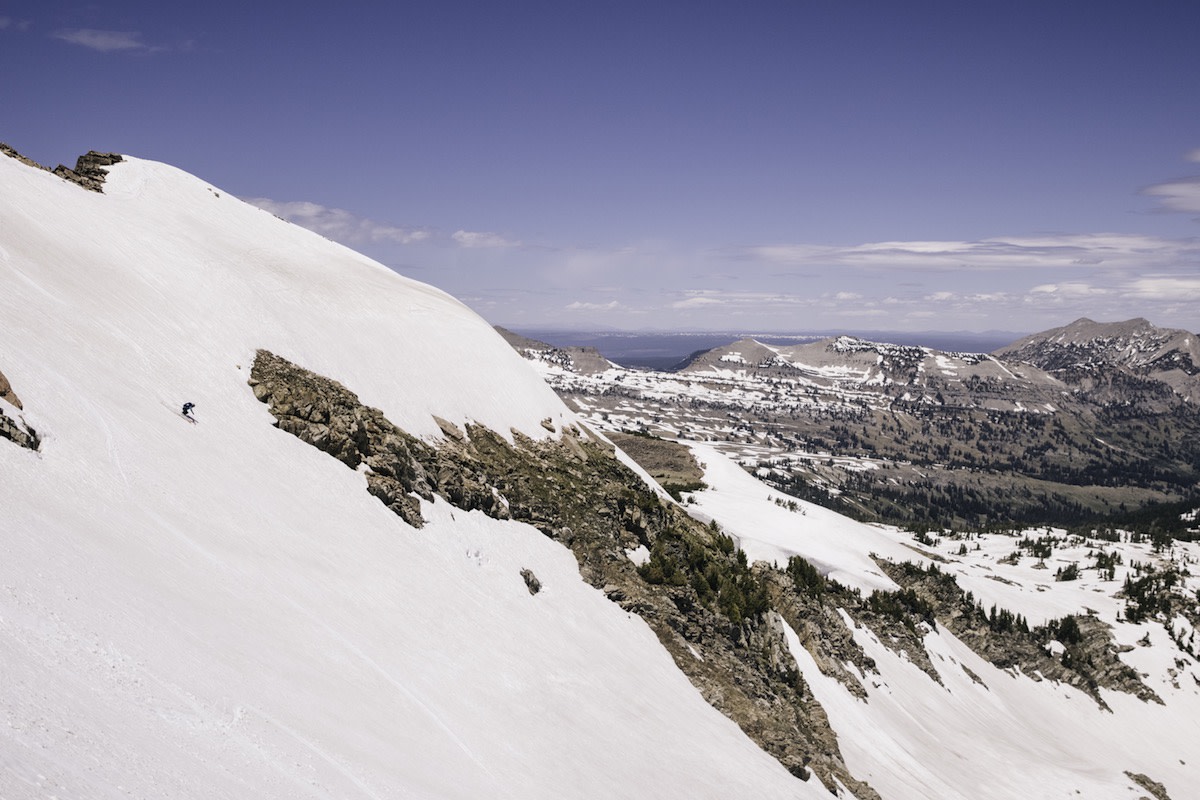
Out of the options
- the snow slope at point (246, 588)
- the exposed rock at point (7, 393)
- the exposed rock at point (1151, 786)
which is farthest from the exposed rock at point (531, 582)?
the exposed rock at point (1151, 786)

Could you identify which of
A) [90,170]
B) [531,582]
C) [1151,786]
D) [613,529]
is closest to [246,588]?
[531,582]

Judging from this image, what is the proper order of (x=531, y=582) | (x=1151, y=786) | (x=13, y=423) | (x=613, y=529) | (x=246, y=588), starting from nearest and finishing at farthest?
(x=13, y=423), (x=246, y=588), (x=531, y=582), (x=613, y=529), (x=1151, y=786)

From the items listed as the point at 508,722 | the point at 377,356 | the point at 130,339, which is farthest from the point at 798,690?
the point at 130,339

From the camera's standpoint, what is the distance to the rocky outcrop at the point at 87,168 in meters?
28.0

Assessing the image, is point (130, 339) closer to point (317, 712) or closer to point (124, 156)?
point (317, 712)

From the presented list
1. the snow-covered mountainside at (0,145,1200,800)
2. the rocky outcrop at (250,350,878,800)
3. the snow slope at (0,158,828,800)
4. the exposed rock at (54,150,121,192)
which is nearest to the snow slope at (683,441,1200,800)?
the snow-covered mountainside at (0,145,1200,800)

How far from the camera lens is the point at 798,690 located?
30625 millimetres

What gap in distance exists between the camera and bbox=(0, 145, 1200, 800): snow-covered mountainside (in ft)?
33.8

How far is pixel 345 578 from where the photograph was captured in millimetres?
16609

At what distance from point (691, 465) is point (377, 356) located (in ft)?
212

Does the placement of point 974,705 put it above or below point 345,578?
below

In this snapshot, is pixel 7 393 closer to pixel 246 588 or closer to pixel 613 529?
pixel 246 588

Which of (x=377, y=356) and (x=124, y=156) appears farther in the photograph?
(x=124, y=156)

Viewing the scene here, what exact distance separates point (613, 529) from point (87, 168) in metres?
29.0
